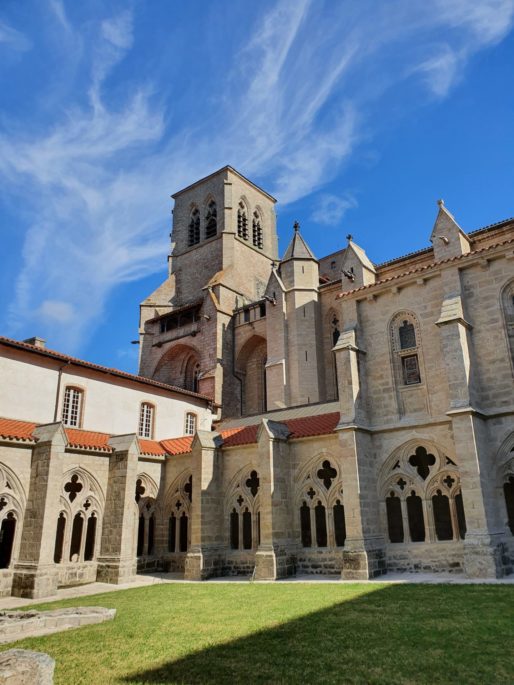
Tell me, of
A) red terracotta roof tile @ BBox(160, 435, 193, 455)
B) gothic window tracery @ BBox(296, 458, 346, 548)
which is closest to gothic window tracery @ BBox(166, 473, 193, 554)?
red terracotta roof tile @ BBox(160, 435, 193, 455)

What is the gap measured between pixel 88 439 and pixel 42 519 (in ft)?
13.7

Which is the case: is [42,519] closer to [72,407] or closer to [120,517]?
[120,517]

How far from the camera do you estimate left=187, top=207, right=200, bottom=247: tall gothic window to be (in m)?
43.7

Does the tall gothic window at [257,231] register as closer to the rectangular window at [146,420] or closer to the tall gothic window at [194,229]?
the tall gothic window at [194,229]

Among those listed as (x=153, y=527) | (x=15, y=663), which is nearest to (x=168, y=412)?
(x=153, y=527)

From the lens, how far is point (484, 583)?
41.6ft

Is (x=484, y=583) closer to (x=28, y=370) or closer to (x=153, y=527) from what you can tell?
(x=153, y=527)

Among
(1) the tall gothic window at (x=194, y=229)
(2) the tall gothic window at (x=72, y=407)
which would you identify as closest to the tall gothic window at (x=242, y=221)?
(1) the tall gothic window at (x=194, y=229)

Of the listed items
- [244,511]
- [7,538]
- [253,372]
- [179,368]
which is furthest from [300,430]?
[179,368]

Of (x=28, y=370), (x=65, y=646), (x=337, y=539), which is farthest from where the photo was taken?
(x=28, y=370)

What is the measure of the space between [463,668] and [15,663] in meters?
5.16

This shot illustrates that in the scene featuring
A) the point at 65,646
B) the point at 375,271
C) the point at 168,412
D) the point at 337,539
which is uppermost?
the point at 375,271

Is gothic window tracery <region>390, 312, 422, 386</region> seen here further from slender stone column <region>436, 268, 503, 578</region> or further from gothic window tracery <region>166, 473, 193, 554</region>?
gothic window tracery <region>166, 473, 193, 554</region>

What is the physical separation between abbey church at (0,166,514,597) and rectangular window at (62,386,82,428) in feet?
0.21
